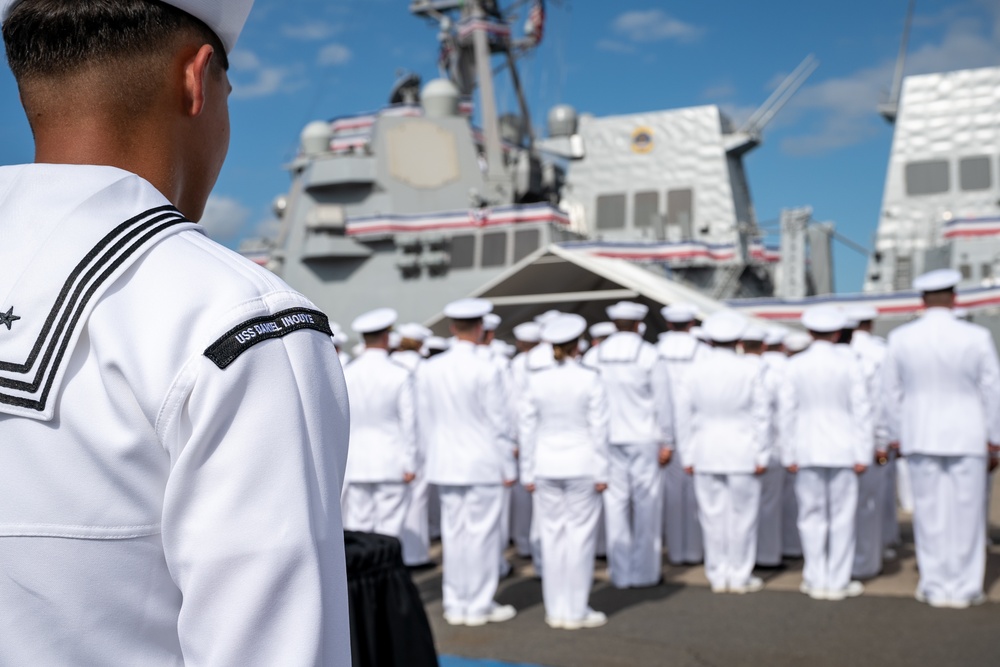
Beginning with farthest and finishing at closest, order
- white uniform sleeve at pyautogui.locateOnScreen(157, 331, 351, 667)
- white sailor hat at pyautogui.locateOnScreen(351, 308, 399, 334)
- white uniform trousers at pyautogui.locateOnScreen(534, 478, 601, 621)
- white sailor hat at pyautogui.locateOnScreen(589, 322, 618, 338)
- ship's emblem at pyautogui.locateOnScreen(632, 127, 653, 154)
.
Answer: ship's emblem at pyautogui.locateOnScreen(632, 127, 653, 154)
white sailor hat at pyautogui.locateOnScreen(589, 322, 618, 338)
white sailor hat at pyautogui.locateOnScreen(351, 308, 399, 334)
white uniform trousers at pyautogui.locateOnScreen(534, 478, 601, 621)
white uniform sleeve at pyautogui.locateOnScreen(157, 331, 351, 667)

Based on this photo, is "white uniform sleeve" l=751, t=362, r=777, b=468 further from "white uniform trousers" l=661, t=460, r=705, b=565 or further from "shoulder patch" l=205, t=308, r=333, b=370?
"shoulder patch" l=205, t=308, r=333, b=370

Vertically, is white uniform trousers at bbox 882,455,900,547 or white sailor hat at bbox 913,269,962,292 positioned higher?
white sailor hat at bbox 913,269,962,292

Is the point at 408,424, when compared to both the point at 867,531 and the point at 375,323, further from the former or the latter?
the point at 867,531

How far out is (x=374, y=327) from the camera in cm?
725

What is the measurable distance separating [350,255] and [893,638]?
15.2 metres

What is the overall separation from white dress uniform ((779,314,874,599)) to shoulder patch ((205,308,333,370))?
646 centimetres

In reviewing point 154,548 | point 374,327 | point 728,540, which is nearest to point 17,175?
point 154,548

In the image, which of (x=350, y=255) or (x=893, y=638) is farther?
Answer: (x=350, y=255)

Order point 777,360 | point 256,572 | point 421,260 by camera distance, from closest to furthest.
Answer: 1. point 256,572
2. point 777,360
3. point 421,260

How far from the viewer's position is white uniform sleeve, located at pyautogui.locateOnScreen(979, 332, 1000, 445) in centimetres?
634

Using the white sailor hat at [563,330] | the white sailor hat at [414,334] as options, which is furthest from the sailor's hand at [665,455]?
the white sailor hat at [414,334]

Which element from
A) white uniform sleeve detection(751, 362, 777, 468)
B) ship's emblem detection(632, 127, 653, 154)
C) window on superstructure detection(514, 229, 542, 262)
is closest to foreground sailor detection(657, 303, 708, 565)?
white uniform sleeve detection(751, 362, 777, 468)

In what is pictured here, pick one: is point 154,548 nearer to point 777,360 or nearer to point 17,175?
point 17,175

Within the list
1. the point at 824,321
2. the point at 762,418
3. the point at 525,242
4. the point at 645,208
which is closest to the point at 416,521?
the point at 762,418
